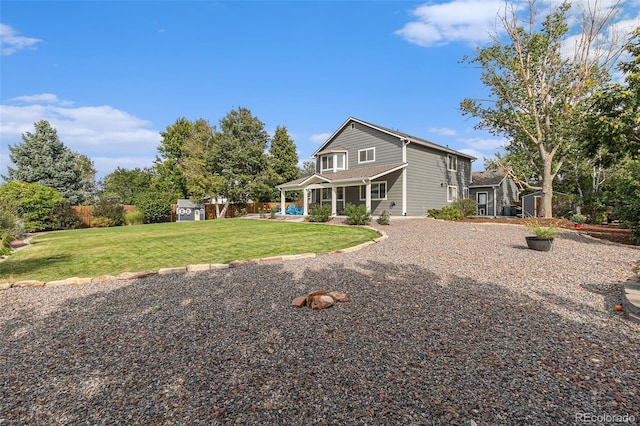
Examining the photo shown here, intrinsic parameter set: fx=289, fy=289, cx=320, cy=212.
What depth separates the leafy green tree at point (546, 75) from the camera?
1705 centimetres

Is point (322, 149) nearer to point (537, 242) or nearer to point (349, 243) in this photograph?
point (349, 243)

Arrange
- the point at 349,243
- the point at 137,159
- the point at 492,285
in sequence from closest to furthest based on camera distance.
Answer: the point at 492,285 → the point at 349,243 → the point at 137,159

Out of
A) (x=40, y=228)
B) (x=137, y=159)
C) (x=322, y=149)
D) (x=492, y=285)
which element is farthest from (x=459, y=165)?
(x=137, y=159)

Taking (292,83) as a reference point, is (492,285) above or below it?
below

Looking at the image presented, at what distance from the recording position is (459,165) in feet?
79.8

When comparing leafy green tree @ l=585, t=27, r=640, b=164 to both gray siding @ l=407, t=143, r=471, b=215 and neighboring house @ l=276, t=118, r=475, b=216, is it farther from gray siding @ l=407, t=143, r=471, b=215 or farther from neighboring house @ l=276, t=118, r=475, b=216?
gray siding @ l=407, t=143, r=471, b=215

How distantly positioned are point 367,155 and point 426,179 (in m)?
4.70

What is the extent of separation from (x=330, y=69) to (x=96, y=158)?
45756mm

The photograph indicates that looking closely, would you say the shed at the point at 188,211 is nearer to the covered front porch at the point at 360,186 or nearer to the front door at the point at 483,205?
the covered front porch at the point at 360,186

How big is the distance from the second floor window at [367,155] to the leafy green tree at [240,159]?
480 inches

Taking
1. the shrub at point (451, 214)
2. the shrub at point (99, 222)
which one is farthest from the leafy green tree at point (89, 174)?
the shrub at point (451, 214)

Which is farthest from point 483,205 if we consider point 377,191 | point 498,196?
point 377,191

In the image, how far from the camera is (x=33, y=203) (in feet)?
55.9

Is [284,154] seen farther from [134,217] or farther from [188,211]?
[134,217]
